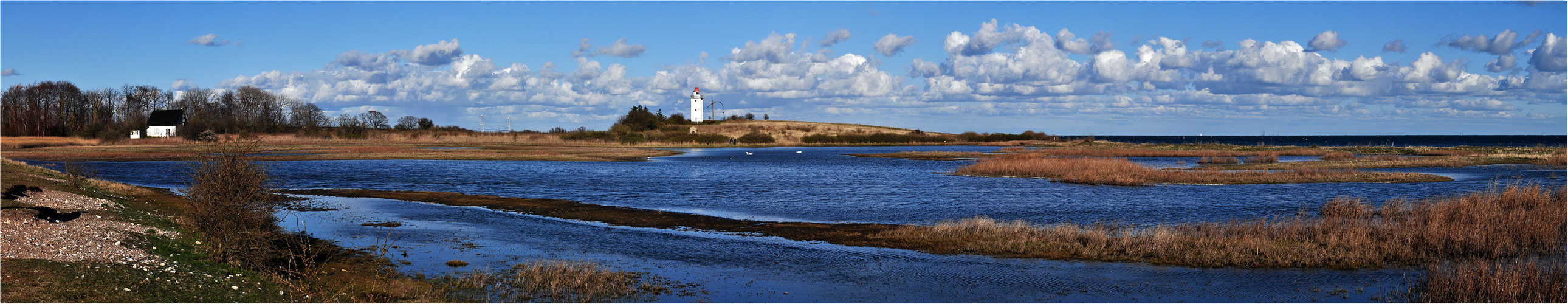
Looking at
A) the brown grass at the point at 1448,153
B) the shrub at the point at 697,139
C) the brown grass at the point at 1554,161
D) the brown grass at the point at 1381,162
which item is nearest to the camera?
the brown grass at the point at 1381,162

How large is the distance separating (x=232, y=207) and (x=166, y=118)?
122104 millimetres

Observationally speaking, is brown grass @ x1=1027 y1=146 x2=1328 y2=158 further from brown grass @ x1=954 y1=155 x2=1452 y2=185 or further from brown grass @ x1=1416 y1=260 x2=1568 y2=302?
brown grass @ x1=1416 y1=260 x2=1568 y2=302

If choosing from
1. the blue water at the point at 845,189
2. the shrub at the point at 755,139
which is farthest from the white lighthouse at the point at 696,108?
the blue water at the point at 845,189

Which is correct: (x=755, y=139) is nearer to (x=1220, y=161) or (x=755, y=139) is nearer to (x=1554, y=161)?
(x=1220, y=161)

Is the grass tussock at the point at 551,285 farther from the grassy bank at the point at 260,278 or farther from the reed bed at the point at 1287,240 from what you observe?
the reed bed at the point at 1287,240

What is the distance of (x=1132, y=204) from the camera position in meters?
30.5

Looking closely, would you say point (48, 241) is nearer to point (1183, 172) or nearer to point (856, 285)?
point (856, 285)

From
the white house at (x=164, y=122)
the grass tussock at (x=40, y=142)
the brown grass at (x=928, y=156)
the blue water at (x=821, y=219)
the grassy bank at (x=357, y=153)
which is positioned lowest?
the blue water at (x=821, y=219)

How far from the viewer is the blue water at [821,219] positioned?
15.0 meters

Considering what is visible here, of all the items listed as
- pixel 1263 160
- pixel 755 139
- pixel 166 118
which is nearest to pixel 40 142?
pixel 166 118

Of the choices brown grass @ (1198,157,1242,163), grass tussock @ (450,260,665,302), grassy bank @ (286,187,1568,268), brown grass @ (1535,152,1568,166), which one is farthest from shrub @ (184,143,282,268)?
brown grass @ (1535,152,1568,166)

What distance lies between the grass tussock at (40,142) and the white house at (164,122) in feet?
42.3

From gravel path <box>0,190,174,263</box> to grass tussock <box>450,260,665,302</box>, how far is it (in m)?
4.82

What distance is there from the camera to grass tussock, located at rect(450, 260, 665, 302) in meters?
13.5
